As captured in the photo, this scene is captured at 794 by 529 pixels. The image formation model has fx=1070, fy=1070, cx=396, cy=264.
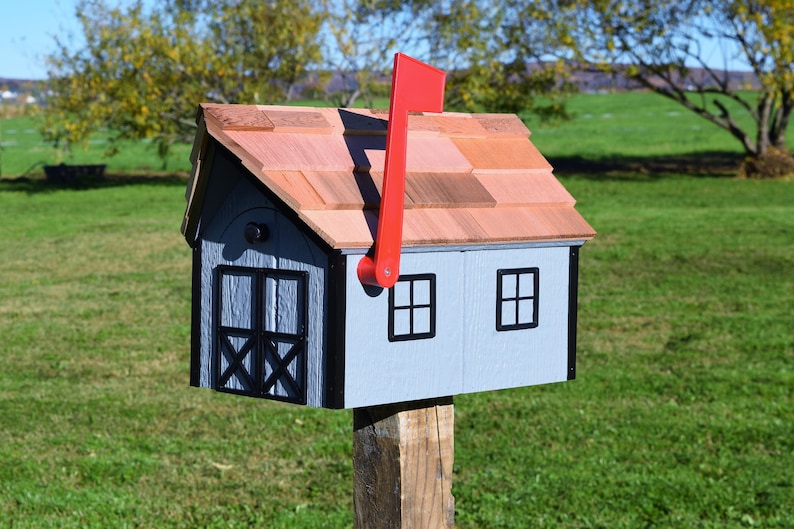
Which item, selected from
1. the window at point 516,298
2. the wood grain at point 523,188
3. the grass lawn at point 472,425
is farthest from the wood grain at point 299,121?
the grass lawn at point 472,425

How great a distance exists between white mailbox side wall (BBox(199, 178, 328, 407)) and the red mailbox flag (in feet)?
0.46

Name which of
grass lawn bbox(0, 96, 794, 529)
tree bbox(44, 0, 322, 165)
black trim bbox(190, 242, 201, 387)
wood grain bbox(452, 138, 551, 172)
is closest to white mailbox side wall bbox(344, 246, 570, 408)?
wood grain bbox(452, 138, 551, 172)

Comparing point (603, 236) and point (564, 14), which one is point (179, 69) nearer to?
point (564, 14)

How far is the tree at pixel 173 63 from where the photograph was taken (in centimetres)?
2338

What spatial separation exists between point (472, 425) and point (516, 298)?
4201 mm

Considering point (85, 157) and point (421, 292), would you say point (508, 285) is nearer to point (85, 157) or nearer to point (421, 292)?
point (421, 292)

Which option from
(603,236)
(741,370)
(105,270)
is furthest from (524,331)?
(603,236)

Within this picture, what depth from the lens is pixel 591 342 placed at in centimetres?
897

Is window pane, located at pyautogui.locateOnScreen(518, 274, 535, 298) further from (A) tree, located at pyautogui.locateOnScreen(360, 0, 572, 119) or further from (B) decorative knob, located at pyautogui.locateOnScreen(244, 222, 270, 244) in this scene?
(A) tree, located at pyautogui.locateOnScreen(360, 0, 572, 119)

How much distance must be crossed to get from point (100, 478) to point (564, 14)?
72.2 ft

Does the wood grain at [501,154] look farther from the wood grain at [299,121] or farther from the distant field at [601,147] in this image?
the distant field at [601,147]

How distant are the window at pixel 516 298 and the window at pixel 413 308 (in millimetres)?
213

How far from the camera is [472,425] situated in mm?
6793

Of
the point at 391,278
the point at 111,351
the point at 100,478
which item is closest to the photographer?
the point at 391,278
